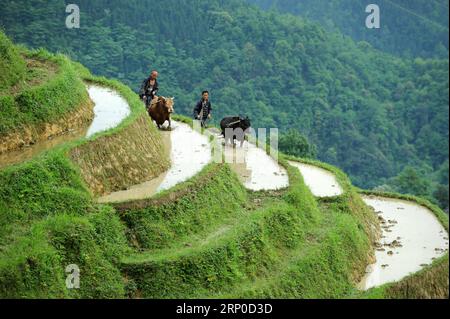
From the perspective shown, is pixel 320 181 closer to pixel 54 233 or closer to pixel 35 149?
pixel 35 149

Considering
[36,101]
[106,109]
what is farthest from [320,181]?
[36,101]

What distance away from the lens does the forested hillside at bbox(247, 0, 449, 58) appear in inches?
4222

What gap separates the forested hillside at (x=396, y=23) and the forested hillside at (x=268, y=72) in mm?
18616

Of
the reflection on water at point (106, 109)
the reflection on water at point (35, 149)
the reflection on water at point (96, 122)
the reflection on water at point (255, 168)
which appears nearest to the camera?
the reflection on water at point (35, 149)

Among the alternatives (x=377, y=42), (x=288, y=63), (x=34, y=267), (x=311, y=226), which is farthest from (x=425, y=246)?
(x=377, y=42)

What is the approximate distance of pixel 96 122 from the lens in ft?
90.0

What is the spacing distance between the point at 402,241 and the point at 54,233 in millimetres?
11901

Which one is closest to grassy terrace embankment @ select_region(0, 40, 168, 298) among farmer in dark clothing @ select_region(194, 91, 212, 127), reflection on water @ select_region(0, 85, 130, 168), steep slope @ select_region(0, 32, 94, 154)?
reflection on water @ select_region(0, 85, 130, 168)

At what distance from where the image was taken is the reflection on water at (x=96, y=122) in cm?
2380

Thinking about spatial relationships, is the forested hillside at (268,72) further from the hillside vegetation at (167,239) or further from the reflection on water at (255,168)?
the hillside vegetation at (167,239)

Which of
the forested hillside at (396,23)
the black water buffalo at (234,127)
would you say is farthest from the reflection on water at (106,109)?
the forested hillside at (396,23)

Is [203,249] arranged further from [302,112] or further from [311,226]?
[302,112]

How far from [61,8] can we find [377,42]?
1841 inches
